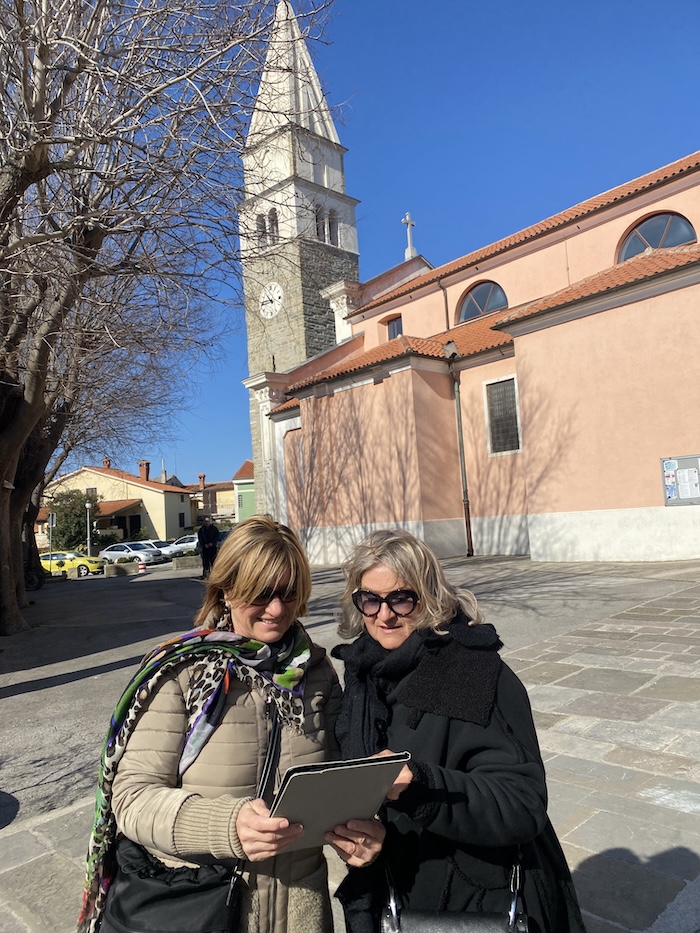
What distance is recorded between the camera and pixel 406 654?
164cm

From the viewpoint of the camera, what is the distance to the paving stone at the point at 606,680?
558cm

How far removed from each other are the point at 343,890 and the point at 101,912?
1.91 ft

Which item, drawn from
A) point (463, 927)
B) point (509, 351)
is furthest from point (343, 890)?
point (509, 351)

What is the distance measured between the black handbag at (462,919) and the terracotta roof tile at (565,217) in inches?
736

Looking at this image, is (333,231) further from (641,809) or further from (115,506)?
(115,506)

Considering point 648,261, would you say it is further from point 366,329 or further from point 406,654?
point 406,654

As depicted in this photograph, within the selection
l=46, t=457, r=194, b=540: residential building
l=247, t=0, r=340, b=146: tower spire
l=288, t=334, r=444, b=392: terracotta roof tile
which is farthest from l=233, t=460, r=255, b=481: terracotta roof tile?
l=247, t=0, r=340, b=146: tower spire

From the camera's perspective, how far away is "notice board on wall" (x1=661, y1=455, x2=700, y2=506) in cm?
1304

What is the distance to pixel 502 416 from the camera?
18453mm

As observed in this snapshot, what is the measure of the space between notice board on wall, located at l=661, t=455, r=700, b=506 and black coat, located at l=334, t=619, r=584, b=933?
1307 cm

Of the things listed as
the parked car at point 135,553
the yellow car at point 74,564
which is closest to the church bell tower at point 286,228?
the yellow car at point 74,564

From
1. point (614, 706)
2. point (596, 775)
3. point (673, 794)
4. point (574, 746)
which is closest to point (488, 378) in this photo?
point (614, 706)

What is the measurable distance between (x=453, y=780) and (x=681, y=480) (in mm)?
13388

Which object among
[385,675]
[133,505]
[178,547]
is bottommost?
[178,547]
